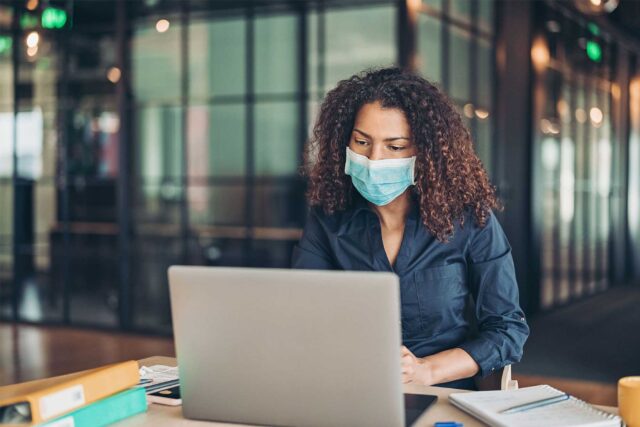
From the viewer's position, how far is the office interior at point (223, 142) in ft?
20.7

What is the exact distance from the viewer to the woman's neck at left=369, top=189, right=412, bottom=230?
218cm

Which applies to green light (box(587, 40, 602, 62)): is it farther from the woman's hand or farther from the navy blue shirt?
the woman's hand

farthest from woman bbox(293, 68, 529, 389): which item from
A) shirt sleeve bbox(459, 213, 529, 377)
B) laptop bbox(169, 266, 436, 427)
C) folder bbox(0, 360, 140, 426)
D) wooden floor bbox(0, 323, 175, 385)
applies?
wooden floor bbox(0, 323, 175, 385)

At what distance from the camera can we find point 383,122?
2.06 meters

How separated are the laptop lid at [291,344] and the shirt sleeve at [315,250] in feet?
2.74

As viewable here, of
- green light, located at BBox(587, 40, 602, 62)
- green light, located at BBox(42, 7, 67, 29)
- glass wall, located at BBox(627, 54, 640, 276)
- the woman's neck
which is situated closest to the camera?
the woman's neck

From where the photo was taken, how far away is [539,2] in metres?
6.77

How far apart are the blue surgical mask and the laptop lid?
0.78 meters

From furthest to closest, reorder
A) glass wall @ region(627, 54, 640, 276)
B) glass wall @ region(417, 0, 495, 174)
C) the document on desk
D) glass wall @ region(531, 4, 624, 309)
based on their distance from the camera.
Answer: glass wall @ region(627, 54, 640, 276) < glass wall @ region(531, 4, 624, 309) < glass wall @ region(417, 0, 495, 174) < the document on desk

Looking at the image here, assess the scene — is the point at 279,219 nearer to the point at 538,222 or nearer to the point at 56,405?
the point at 538,222

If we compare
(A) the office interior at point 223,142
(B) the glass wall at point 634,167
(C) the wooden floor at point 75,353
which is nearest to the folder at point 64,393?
(C) the wooden floor at point 75,353

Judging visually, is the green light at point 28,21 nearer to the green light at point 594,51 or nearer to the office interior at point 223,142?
the office interior at point 223,142

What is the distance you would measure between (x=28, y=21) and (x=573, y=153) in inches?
203

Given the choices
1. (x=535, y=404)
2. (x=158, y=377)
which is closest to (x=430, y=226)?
(x=535, y=404)
